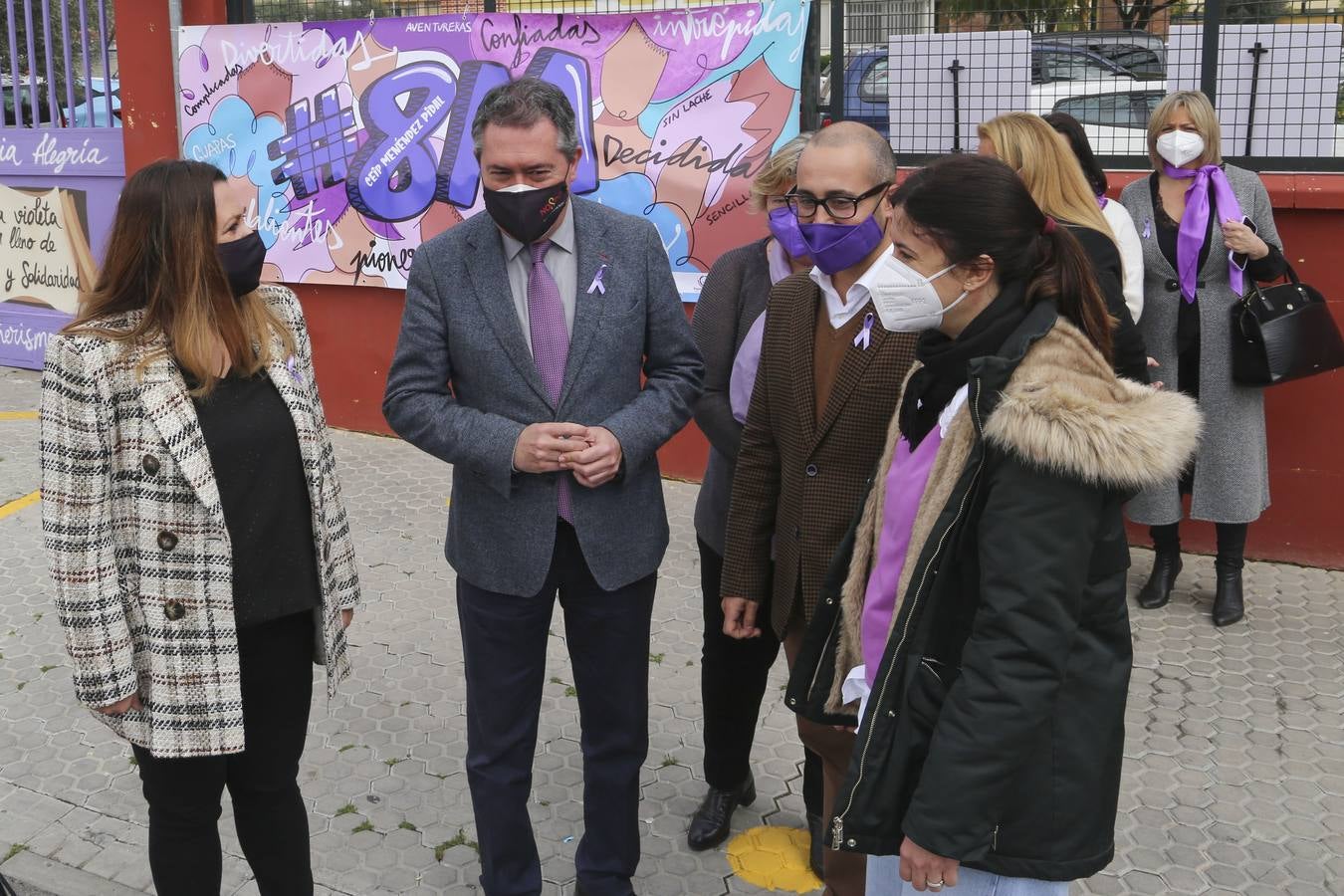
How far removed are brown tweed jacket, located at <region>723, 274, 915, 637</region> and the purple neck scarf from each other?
2.67 m

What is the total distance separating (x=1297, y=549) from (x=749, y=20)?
11.6ft

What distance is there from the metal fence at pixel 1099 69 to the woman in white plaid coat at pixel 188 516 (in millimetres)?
4142

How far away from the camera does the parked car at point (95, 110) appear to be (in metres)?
8.95

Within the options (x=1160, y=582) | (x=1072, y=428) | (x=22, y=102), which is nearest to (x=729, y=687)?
(x=1072, y=428)

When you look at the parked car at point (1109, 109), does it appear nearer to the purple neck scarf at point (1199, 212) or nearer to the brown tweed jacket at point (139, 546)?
the purple neck scarf at point (1199, 212)

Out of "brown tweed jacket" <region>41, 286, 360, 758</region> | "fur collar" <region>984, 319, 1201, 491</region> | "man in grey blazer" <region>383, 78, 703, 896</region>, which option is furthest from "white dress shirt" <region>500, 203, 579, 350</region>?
"fur collar" <region>984, 319, 1201, 491</region>

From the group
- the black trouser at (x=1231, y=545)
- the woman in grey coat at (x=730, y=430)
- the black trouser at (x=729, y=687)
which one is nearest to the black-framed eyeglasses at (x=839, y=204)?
the woman in grey coat at (x=730, y=430)

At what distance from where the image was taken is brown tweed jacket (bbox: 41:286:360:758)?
278 centimetres

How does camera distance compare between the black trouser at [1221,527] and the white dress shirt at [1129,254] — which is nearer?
the white dress shirt at [1129,254]

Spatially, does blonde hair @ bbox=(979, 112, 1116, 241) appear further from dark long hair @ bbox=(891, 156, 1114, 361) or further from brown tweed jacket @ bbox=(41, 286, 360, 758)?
brown tweed jacket @ bbox=(41, 286, 360, 758)

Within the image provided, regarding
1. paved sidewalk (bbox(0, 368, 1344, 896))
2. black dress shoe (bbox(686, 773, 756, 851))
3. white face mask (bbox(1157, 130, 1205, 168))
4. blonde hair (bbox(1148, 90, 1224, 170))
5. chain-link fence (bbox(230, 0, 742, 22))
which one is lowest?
paved sidewalk (bbox(0, 368, 1344, 896))

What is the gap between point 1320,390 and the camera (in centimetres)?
579

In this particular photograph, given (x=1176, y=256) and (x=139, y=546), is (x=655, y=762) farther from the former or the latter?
(x=1176, y=256)

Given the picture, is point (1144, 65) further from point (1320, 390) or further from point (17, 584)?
point (17, 584)
